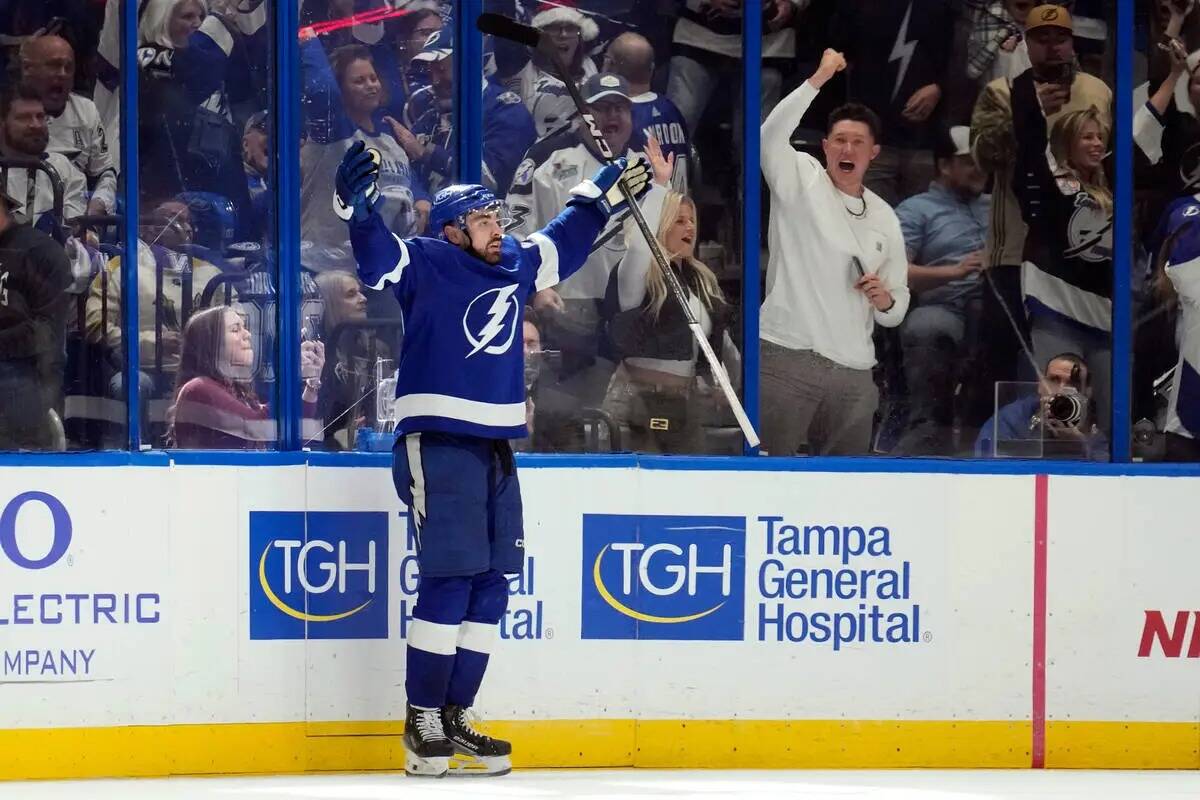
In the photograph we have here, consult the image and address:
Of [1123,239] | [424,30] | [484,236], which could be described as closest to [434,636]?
[484,236]

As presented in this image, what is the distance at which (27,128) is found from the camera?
4.87 m

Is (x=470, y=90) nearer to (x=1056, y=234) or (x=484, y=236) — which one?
(x=484, y=236)

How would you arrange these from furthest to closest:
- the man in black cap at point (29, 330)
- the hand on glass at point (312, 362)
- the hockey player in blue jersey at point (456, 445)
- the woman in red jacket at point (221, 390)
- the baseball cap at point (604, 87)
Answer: the baseball cap at point (604, 87) → the hand on glass at point (312, 362) → the woman in red jacket at point (221, 390) → the man in black cap at point (29, 330) → the hockey player in blue jersey at point (456, 445)

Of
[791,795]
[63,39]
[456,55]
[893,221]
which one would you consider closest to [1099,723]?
[791,795]

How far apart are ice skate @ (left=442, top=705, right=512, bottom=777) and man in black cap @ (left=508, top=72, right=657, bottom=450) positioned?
2.85 ft

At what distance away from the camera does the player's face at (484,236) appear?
4723 millimetres

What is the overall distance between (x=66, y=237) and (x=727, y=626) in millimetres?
2094

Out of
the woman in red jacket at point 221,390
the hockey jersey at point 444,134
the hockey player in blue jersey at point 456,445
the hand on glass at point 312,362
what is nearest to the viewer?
the hockey player in blue jersey at point 456,445

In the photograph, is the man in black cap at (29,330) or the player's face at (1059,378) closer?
the man in black cap at (29,330)

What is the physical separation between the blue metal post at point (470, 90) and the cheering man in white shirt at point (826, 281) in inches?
32.6

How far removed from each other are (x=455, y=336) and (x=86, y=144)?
46.3 inches

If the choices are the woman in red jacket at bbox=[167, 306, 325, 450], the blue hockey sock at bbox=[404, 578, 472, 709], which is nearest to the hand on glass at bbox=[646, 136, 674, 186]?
the woman in red jacket at bbox=[167, 306, 325, 450]

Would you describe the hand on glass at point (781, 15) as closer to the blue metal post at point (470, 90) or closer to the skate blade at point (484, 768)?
the blue metal post at point (470, 90)

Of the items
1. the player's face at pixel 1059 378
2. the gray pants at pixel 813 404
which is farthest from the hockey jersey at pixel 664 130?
the player's face at pixel 1059 378
